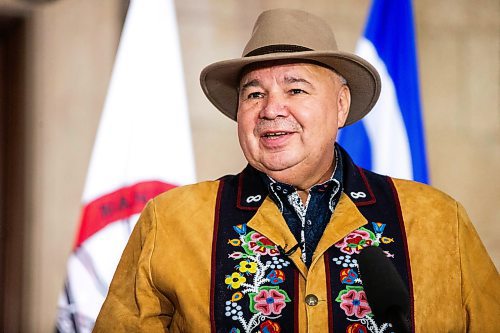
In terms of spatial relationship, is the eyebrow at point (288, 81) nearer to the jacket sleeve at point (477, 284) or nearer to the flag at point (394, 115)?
the jacket sleeve at point (477, 284)

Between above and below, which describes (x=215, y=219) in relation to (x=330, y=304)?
above

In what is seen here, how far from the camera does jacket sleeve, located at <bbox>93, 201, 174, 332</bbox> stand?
2.08m

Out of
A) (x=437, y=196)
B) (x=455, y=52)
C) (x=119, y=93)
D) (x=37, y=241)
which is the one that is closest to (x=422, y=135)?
(x=455, y=52)

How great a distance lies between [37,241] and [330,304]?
159 centimetres

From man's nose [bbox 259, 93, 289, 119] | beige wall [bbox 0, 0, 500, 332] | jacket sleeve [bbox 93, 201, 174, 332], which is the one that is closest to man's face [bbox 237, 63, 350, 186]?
man's nose [bbox 259, 93, 289, 119]

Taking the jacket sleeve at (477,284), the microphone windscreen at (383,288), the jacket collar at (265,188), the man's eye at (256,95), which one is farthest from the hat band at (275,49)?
the microphone windscreen at (383,288)

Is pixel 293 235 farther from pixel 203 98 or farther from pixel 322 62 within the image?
pixel 203 98

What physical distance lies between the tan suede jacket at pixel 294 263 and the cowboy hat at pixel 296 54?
0.39 meters

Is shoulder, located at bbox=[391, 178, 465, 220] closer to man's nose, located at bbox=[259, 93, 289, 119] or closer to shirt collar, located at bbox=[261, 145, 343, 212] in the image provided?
shirt collar, located at bbox=[261, 145, 343, 212]

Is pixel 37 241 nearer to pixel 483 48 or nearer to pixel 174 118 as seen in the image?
pixel 174 118

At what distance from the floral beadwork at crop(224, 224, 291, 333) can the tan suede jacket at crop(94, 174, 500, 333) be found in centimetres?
4

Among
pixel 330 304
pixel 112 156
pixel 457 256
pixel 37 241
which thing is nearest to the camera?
pixel 330 304

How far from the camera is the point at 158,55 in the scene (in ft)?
10.1

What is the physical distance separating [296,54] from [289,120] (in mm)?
185
